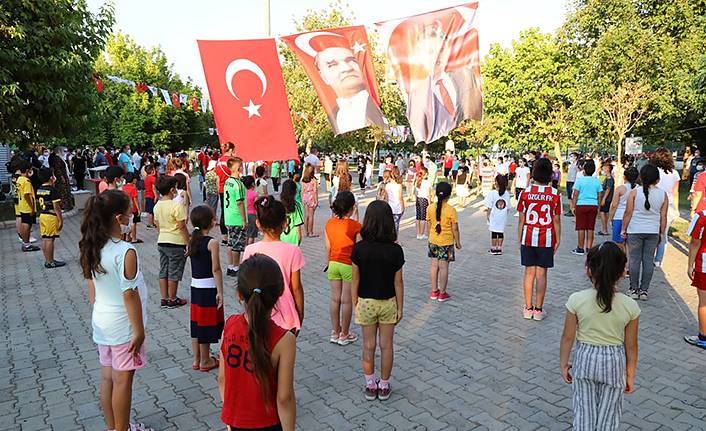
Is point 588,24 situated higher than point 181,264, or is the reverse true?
point 588,24

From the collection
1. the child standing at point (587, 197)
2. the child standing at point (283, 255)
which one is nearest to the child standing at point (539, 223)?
the child standing at point (283, 255)

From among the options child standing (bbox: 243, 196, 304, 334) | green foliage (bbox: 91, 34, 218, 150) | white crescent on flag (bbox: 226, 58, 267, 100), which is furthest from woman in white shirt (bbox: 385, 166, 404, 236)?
green foliage (bbox: 91, 34, 218, 150)

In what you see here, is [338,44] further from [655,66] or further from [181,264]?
[655,66]

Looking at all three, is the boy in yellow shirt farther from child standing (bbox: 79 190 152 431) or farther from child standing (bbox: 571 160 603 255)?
child standing (bbox: 571 160 603 255)

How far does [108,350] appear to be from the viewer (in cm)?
347

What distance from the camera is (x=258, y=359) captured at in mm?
2264

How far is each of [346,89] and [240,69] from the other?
1.53 metres

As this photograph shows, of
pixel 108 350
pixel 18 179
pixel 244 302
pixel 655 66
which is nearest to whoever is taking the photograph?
pixel 244 302

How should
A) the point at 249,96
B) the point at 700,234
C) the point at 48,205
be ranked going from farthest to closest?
the point at 48,205 → the point at 249,96 → the point at 700,234

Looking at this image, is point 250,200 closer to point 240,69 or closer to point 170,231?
point 170,231

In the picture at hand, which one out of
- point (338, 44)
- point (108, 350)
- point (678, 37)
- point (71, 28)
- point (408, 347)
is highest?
point (678, 37)

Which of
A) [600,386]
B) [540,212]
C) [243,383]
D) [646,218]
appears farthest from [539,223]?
[243,383]

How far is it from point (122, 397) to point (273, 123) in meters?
3.26

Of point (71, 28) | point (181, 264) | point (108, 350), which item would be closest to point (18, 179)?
point (181, 264)
